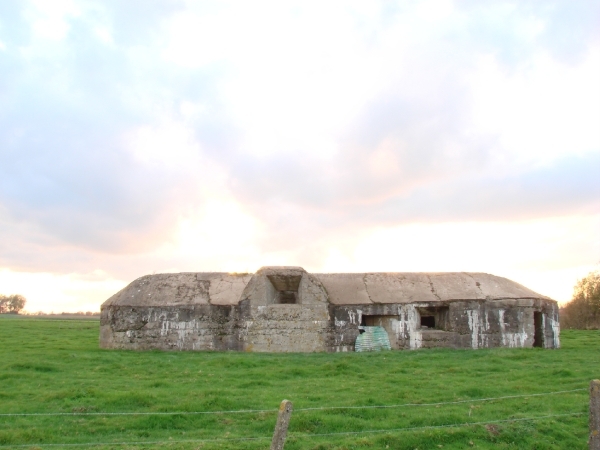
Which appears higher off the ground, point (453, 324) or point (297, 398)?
point (453, 324)

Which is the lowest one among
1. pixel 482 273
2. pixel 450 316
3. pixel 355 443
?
pixel 355 443

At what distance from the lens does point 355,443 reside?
31.3 ft

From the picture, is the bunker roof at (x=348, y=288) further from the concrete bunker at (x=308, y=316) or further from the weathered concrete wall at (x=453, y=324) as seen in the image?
the weathered concrete wall at (x=453, y=324)

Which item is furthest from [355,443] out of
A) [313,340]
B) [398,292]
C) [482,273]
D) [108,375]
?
[482,273]

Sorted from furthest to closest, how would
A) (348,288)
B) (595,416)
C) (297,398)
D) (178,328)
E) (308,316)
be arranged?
(348,288) < (178,328) < (308,316) < (297,398) < (595,416)

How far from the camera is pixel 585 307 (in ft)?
141

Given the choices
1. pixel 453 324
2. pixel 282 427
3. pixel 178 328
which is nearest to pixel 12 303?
pixel 178 328

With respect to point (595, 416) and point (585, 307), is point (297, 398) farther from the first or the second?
point (585, 307)

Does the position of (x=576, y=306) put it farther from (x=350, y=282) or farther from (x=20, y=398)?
(x=20, y=398)

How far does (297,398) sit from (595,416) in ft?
21.9

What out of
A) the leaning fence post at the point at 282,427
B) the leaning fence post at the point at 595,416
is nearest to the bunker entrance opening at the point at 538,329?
the leaning fence post at the point at 595,416

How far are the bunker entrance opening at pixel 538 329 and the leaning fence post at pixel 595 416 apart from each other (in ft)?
56.3

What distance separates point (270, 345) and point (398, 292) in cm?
584

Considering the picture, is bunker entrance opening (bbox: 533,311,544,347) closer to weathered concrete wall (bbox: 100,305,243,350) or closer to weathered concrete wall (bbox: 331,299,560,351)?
weathered concrete wall (bbox: 331,299,560,351)
